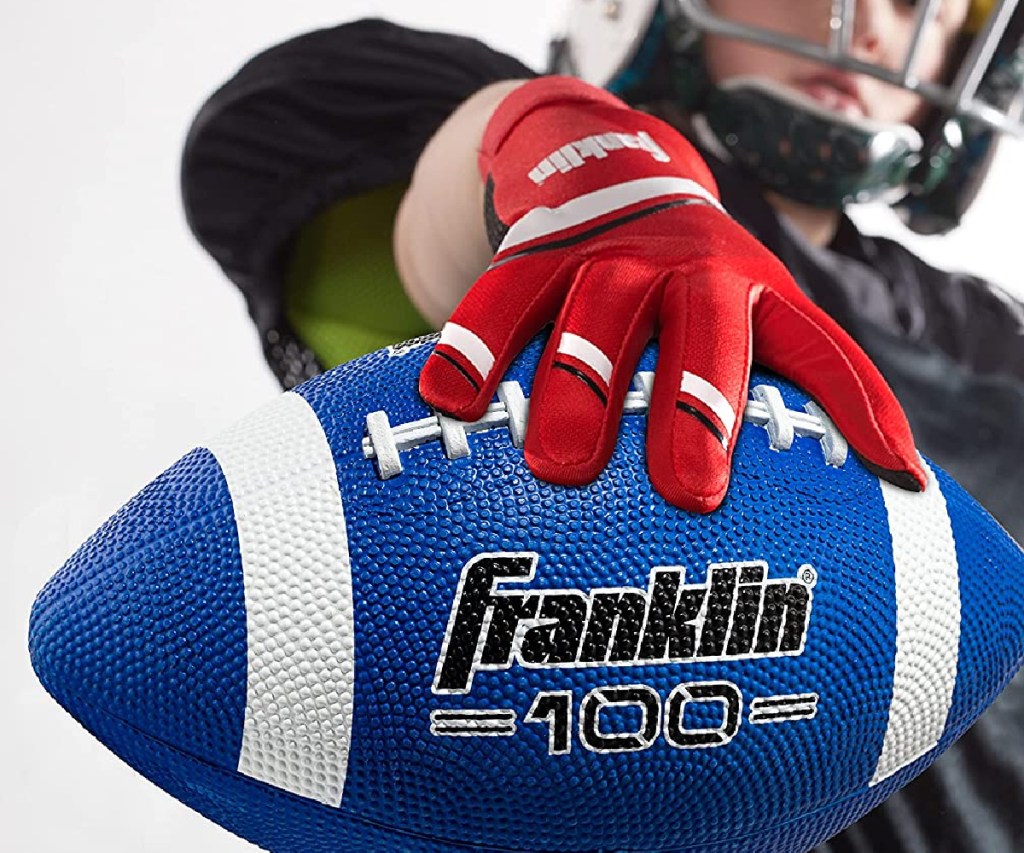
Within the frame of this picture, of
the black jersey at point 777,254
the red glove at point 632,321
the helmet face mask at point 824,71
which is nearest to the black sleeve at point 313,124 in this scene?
the black jersey at point 777,254

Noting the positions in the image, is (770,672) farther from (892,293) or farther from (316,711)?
(892,293)

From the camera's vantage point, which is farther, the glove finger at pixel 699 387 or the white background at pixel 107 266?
the white background at pixel 107 266

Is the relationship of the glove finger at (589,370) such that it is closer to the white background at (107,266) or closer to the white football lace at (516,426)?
the white football lace at (516,426)

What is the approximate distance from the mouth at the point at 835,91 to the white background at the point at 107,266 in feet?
0.81

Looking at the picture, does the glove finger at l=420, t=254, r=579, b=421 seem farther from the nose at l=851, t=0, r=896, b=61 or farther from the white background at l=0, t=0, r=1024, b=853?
the white background at l=0, t=0, r=1024, b=853

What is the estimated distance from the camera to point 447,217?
730 millimetres

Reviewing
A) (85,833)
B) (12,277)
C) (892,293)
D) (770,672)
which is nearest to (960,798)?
(892,293)

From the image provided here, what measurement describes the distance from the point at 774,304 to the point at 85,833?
64cm

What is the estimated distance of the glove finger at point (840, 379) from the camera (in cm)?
52

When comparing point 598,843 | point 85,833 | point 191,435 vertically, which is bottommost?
point 85,833

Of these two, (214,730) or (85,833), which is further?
(85,833)

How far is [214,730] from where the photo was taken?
452 mm

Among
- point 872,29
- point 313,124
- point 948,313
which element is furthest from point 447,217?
point 948,313

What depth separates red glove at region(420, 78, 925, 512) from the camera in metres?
0.48
